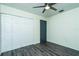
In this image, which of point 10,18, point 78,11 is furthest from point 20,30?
point 78,11

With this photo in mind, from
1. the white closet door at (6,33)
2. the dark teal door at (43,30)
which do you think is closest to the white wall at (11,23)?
the white closet door at (6,33)

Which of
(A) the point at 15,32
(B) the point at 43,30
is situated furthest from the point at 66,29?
(A) the point at 15,32

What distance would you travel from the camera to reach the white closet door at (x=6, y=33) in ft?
9.30

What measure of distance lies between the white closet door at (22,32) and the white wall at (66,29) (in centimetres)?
162

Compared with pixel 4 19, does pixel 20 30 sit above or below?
below

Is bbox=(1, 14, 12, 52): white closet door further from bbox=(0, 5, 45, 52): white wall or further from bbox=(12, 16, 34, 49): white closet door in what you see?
bbox=(12, 16, 34, 49): white closet door

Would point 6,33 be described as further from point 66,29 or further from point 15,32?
point 66,29

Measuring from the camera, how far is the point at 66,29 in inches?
148

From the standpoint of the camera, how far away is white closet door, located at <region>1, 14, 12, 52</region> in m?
2.84

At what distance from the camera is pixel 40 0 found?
604mm

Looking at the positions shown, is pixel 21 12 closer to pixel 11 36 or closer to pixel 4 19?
pixel 4 19

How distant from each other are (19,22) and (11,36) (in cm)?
83

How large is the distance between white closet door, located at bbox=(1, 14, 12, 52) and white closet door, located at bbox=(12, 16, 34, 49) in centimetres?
22

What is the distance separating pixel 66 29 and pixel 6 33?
10.1ft
